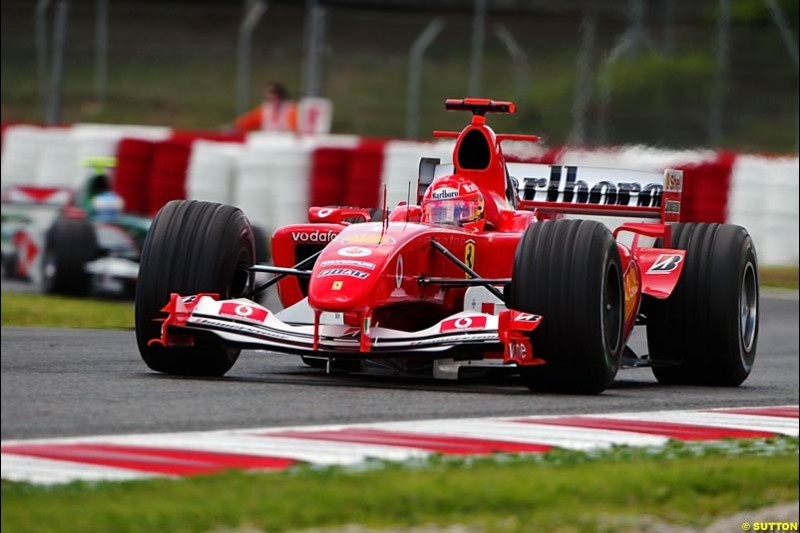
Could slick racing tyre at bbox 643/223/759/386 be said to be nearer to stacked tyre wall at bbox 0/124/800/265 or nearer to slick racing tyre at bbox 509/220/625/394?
slick racing tyre at bbox 509/220/625/394

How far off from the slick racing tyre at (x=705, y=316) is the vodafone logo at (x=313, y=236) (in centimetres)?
191

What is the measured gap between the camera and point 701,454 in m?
6.64

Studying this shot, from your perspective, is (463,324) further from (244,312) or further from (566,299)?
(244,312)

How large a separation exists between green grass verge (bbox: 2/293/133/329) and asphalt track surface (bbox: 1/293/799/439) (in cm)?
177

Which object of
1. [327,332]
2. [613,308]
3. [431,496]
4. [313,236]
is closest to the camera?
[431,496]

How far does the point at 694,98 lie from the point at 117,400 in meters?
16.5

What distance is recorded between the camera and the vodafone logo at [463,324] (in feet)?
27.1

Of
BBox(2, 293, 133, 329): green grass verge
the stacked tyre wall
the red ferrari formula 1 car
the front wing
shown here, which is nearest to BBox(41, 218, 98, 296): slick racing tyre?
BBox(2, 293, 133, 329): green grass verge

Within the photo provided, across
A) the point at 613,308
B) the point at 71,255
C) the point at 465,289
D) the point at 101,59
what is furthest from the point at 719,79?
the point at 613,308

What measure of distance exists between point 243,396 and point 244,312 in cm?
84

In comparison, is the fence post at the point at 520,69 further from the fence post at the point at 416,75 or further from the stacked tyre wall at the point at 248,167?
the fence post at the point at 416,75

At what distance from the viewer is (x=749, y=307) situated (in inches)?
411

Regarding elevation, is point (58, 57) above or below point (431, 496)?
above

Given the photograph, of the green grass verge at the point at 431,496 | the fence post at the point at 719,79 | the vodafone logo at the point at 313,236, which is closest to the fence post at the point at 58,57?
the fence post at the point at 719,79
